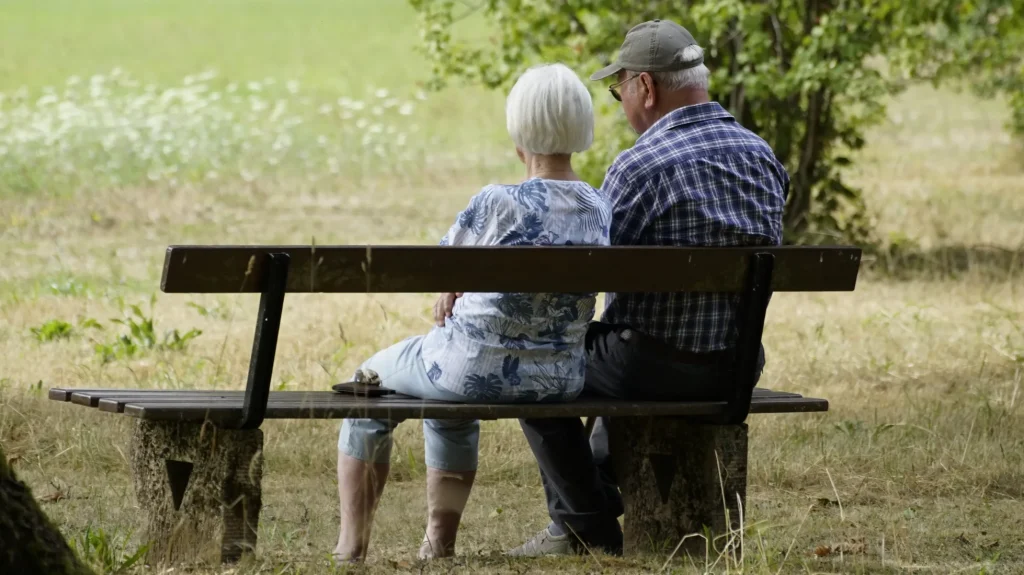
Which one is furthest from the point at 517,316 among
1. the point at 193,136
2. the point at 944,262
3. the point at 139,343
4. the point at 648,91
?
the point at 193,136

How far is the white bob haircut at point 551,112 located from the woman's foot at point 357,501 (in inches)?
42.0

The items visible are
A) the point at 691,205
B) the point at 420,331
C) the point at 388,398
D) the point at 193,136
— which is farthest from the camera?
the point at 193,136

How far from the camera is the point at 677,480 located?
465cm

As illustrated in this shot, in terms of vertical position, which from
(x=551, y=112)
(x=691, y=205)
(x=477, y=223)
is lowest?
(x=477, y=223)

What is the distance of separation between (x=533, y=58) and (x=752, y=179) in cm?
870

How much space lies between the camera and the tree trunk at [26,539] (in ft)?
10.8

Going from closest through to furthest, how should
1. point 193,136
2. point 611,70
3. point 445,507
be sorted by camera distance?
point 445,507 → point 611,70 → point 193,136

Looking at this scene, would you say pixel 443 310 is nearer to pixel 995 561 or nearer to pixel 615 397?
pixel 615 397

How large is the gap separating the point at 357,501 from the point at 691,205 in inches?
52.8

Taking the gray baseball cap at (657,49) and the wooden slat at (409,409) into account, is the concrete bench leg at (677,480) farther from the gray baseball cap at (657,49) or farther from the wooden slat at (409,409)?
the gray baseball cap at (657,49)

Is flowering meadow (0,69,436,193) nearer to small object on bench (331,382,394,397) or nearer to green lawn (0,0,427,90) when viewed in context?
green lawn (0,0,427,90)

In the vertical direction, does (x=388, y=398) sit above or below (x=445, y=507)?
above

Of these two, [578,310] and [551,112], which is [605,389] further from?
[551,112]

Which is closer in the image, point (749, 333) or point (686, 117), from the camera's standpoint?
point (749, 333)
